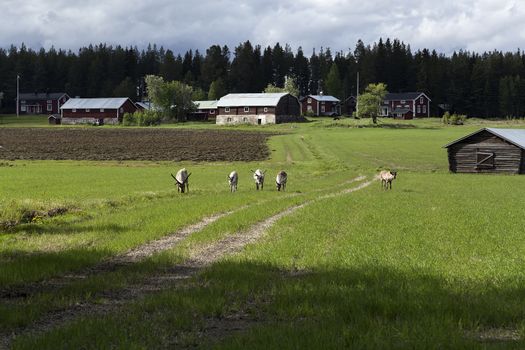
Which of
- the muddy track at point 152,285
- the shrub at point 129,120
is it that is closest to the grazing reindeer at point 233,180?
the muddy track at point 152,285

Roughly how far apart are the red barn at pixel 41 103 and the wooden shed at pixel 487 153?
474ft

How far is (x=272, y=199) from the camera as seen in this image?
28.1m

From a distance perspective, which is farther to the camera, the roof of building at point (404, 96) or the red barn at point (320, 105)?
the red barn at point (320, 105)

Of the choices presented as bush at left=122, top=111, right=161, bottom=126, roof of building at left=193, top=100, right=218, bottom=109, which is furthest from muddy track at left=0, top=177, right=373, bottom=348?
roof of building at left=193, top=100, right=218, bottom=109

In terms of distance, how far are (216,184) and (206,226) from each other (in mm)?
18680

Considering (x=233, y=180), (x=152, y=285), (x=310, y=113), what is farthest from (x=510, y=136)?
(x=310, y=113)

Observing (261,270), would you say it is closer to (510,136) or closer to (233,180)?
(233,180)

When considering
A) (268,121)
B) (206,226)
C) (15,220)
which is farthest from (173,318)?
(268,121)

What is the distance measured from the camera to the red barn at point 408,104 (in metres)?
157

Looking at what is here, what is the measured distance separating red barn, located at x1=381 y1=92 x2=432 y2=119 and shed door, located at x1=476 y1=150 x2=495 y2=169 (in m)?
101

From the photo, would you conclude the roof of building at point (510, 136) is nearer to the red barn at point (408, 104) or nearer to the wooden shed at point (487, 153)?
the wooden shed at point (487, 153)

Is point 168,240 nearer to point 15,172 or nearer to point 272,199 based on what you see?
point 272,199

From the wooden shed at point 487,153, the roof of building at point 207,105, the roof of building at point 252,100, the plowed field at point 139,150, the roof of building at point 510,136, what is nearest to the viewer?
the roof of building at point 510,136

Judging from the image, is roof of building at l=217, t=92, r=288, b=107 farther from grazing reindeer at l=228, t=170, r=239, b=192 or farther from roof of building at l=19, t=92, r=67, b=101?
grazing reindeer at l=228, t=170, r=239, b=192
